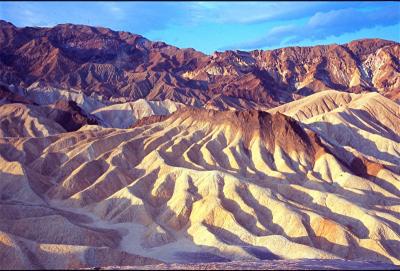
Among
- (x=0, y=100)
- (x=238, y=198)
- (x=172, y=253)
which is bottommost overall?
(x=172, y=253)

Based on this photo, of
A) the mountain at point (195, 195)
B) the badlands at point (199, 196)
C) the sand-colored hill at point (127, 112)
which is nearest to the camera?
the badlands at point (199, 196)

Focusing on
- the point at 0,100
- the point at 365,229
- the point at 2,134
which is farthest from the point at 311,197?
the point at 0,100

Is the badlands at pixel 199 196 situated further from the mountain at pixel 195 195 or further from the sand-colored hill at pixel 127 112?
the sand-colored hill at pixel 127 112

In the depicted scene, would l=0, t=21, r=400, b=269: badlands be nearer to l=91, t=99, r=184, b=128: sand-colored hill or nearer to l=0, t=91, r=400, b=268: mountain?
l=0, t=91, r=400, b=268: mountain

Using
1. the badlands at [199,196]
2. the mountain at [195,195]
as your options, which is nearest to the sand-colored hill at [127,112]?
the badlands at [199,196]

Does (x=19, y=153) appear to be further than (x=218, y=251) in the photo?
Yes

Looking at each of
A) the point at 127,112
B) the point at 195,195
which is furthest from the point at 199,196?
the point at 127,112

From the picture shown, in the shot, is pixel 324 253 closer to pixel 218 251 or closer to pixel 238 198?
A: pixel 218 251

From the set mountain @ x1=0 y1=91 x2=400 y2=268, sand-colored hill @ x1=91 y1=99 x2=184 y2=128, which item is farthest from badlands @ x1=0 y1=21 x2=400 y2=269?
sand-colored hill @ x1=91 y1=99 x2=184 y2=128
